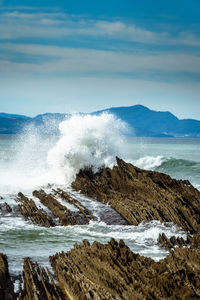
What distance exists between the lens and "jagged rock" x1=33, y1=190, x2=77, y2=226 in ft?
40.3

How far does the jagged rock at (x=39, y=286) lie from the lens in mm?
5754

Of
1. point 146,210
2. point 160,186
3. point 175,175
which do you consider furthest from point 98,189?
point 175,175

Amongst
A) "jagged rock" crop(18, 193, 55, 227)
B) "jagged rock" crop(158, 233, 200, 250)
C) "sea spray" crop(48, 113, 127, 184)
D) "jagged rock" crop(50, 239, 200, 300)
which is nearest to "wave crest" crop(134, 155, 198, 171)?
"sea spray" crop(48, 113, 127, 184)

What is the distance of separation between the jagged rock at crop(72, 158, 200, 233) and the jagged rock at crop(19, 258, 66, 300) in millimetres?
5404

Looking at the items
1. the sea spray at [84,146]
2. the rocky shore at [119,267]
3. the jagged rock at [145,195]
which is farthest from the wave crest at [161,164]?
the rocky shore at [119,267]

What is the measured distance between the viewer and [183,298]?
5008mm

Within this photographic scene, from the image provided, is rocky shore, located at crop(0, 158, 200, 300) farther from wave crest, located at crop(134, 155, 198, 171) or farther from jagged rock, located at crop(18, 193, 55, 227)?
wave crest, located at crop(134, 155, 198, 171)

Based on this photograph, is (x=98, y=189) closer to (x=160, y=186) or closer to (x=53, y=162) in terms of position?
(x=160, y=186)

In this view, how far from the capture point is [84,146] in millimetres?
21609

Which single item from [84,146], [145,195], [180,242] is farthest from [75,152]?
[180,242]

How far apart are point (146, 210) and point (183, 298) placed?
24.6ft

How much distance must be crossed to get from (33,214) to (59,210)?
0.85 meters

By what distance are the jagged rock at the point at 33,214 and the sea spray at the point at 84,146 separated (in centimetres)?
626

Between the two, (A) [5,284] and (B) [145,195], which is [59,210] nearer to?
(B) [145,195]
